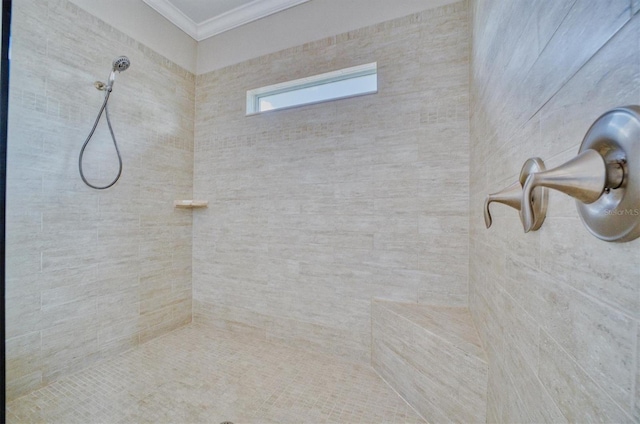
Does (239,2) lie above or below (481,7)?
above

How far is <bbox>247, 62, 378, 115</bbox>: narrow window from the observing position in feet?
5.87

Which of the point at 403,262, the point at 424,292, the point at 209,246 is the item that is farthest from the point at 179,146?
the point at 424,292

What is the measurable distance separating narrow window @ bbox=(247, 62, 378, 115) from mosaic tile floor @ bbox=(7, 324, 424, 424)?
1.79 m

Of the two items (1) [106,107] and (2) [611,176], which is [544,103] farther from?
(1) [106,107]

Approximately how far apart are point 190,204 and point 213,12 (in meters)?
1.56

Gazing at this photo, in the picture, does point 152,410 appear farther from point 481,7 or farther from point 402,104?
point 481,7

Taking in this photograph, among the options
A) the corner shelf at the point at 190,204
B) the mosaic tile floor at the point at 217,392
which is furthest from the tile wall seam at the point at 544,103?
the corner shelf at the point at 190,204

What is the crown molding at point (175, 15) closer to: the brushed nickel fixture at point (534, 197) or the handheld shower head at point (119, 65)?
the handheld shower head at point (119, 65)

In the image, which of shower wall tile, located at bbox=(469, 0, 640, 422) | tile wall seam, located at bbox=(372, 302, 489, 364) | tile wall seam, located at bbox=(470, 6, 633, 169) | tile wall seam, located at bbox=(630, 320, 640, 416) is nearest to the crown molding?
shower wall tile, located at bbox=(469, 0, 640, 422)

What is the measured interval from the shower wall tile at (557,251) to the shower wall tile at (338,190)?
0.50m

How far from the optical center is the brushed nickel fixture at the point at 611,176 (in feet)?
1.05

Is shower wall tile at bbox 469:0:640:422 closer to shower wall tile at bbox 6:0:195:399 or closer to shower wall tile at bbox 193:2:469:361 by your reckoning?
shower wall tile at bbox 193:2:469:361

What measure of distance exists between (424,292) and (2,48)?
81.4 inches

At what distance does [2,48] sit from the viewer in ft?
2.71
